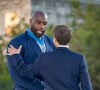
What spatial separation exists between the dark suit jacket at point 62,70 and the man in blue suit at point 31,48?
0.68 m

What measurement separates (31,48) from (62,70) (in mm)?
893

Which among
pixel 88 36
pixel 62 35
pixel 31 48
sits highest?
pixel 62 35

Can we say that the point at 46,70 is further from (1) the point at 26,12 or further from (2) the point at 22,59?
(1) the point at 26,12

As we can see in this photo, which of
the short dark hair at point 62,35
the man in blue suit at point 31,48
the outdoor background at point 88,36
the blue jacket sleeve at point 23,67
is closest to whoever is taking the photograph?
the short dark hair at point 62,35

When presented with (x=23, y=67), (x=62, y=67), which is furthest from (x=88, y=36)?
(x=62, y=67)

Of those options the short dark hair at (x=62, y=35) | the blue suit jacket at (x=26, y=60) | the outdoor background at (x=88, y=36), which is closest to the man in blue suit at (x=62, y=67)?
the short dark hair at (x=62, y=35)

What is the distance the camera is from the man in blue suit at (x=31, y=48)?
734 cm

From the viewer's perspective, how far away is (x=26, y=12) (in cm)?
2534

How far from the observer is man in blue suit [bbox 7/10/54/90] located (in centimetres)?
734

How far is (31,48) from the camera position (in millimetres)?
7434

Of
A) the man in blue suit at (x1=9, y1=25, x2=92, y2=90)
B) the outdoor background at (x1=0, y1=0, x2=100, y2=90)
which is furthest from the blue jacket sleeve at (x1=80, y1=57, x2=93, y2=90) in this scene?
the outdoor background at (x1=0, y1=0, x2=100, y2=90)

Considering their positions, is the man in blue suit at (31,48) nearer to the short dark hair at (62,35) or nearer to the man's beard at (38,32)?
the man's beard at (38,32)

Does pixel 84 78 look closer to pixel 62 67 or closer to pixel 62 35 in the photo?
pixel 62 67

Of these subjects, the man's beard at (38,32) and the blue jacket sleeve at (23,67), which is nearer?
the blue jacket sleeve at (23,67)
